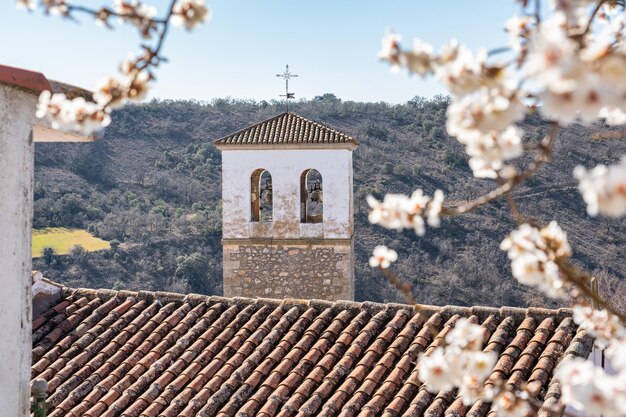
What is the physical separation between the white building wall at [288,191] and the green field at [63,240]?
514 inches

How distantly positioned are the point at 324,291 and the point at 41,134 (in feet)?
24.4

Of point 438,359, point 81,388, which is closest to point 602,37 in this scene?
point 438,359

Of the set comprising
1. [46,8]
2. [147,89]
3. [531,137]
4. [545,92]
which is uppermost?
[531,137]

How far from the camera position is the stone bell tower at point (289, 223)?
11734 mm

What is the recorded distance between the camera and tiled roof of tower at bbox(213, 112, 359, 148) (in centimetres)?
1187

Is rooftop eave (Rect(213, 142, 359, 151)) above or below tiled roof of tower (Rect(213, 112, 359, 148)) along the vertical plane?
below

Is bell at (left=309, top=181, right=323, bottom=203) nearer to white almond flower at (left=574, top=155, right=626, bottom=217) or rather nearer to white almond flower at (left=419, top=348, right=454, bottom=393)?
white almond flower at (left=419, top=348, right=454, bottom=393)

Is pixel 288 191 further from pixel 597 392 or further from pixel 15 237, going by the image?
pixel 597 392

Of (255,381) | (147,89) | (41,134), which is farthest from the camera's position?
(255,381)

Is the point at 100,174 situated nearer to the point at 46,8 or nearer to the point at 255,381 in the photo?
the point at 255,381

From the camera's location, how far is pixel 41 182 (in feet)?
94.6

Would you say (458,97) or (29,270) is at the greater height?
(458,97)

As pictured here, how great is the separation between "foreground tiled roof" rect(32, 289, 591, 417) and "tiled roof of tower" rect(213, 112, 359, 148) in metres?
4.94

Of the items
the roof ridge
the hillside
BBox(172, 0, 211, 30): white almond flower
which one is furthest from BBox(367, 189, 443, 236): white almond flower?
the hillside
